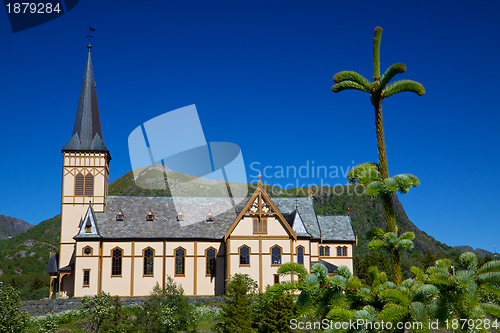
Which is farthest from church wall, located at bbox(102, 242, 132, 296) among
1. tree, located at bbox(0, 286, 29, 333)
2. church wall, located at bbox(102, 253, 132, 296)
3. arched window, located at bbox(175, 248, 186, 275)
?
tree, located at bbox(0, 286, 29, 333)

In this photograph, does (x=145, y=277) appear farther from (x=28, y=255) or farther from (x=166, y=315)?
(x=28, y=255)

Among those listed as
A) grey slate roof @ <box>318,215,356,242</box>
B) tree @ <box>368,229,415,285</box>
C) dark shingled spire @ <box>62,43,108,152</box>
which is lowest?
tree @ <box>368,229,415,285</box>

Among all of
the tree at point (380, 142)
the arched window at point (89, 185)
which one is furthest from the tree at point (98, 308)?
the tree at point (380, 142)

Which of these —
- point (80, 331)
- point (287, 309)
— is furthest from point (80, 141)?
point (287, 309)

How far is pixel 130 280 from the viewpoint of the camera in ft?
148

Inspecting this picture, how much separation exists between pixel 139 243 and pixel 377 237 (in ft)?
136

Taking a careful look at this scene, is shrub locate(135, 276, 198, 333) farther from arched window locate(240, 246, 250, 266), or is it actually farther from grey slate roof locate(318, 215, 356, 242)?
grey slate roof locate(318, 215, 356, 242)

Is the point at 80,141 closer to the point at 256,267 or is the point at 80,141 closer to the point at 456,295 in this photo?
the point at 256,267

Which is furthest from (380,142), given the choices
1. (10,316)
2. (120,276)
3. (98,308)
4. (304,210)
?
(304,210)

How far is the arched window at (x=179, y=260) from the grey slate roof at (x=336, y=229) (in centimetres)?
1659

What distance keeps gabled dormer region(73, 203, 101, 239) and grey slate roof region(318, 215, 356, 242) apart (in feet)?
83.4

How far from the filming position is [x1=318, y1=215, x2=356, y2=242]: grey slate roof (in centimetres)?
5212

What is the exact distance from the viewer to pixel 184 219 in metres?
48.5

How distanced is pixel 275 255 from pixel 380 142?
36.6 m
